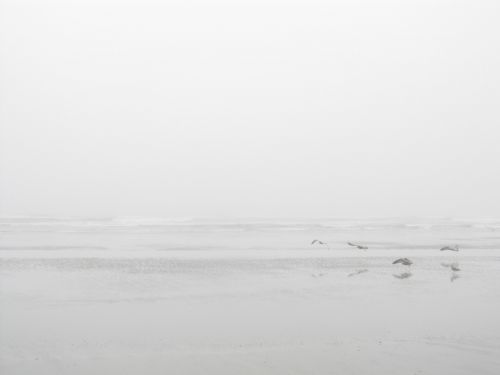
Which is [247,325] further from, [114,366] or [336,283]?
[336,283]

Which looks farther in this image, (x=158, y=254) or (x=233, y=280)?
(x=158, y=254)

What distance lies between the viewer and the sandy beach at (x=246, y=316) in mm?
8969

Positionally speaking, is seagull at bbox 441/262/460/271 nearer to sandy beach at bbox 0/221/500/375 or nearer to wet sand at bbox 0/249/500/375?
sandy beach at bbox 0/221/500/375

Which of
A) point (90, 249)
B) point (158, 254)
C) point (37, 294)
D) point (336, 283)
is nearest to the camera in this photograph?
point (37, 294)

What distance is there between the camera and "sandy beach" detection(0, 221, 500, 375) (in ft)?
29.4

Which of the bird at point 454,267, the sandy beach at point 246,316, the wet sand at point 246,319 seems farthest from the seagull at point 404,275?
the bird at point 454,267

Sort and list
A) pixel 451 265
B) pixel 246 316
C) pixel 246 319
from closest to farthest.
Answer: pixel 246 319 < pixel 246 316 < pixel 451 265

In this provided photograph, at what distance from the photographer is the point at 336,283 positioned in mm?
17656

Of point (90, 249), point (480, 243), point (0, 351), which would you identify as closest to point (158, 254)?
point (90, 249)

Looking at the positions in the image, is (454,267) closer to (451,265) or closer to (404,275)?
(451,265)

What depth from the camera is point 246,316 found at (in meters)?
12.4

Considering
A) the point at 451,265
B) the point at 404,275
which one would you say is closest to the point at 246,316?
the point at 404,275

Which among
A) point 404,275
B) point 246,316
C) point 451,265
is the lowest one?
point 451,265

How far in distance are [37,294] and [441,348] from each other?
11.1 m
